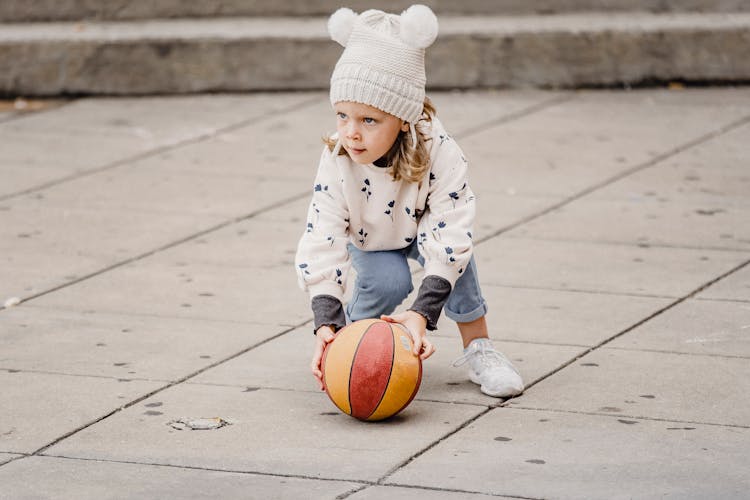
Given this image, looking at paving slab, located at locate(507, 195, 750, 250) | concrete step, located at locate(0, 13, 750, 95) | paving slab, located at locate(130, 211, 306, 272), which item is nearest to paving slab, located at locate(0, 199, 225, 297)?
paving slab, located at locate(130, 211, 306, 272)

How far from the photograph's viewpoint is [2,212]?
7.78m

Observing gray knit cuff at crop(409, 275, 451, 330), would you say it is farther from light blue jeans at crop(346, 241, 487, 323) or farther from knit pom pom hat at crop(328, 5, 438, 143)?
knit pom pom hat at crop(328, 5, 438, 143)

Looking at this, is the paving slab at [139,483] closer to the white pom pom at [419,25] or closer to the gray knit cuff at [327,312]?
the gray knit cuff at [327,312]

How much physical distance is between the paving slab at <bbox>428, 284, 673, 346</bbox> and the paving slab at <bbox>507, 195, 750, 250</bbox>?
0.97m

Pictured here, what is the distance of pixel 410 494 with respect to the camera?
407 centimetres

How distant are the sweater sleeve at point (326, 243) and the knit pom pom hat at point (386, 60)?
31 cm

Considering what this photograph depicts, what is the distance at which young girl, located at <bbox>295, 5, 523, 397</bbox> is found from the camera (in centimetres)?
476

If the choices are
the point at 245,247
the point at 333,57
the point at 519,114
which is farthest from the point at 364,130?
the point at 333,57

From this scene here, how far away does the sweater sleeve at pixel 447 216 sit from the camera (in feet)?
16.0

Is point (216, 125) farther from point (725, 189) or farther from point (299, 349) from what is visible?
point (299, 349)

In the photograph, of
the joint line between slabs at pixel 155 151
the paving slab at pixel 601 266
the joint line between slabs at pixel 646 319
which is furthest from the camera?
the joint line between slabs at pixel 155 151

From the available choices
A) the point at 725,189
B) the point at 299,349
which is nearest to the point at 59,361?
the point at 299,349

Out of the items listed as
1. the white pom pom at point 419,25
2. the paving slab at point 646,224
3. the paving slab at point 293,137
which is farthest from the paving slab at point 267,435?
the paving slab at point 293,137

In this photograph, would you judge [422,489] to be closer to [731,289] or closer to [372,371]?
[372,371]
